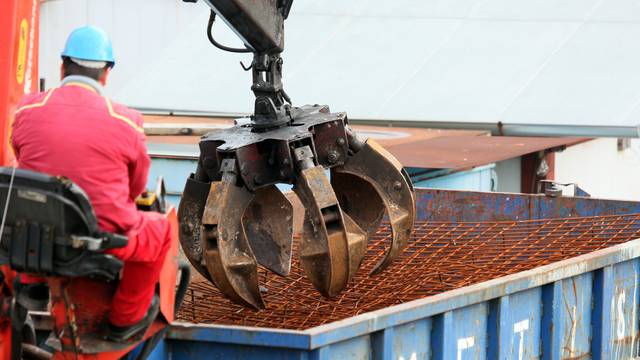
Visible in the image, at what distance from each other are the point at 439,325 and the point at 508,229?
9.76 ft

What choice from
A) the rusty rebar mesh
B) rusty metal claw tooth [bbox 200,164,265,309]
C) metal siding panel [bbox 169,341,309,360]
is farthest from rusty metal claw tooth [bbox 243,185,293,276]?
metal siding panel [bbox 169,341,309,360]

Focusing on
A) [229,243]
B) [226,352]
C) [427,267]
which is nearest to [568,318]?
[427,267]

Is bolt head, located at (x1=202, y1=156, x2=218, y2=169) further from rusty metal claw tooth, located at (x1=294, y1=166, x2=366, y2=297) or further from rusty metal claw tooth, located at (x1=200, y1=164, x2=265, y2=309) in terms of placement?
rusty metal claw tooth, located at (x1=294, y1=166, x2=366, y2=297)

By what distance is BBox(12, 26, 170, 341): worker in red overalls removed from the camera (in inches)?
181

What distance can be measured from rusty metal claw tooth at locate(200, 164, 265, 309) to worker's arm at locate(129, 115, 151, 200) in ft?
3.76

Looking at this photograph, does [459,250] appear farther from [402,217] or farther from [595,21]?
[595,21]

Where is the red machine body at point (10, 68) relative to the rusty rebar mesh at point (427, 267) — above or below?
above

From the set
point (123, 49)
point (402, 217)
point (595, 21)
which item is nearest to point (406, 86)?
point (595, 21)

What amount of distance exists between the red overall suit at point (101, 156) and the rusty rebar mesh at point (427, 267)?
1.60 m

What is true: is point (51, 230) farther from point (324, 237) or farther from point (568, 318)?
point (568, 318)

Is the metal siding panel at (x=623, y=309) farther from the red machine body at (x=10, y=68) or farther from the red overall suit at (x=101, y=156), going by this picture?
the red machine body at (x=10, y=68)

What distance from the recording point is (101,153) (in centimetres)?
461

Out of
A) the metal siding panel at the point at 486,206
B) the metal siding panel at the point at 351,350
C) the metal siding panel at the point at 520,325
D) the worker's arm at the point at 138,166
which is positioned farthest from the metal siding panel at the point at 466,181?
the worker's arm at the point at 138,166

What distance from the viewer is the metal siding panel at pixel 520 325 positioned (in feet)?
20.9
